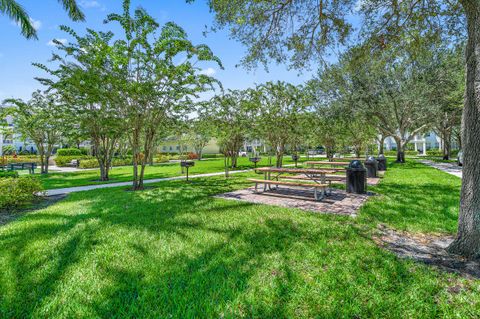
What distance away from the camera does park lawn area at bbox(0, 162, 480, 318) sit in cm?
243

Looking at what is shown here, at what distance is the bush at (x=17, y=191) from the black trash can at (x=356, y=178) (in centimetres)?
1055

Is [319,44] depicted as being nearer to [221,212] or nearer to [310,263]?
[221,212]

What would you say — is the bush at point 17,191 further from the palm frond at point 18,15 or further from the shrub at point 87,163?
the shrub at point 87,163

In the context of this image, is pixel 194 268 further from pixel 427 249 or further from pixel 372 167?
pixel 372 167

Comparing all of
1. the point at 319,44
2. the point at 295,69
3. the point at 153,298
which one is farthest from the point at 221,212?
the point at 319,44

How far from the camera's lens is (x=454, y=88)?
18.2 m

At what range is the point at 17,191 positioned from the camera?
722 centimetres

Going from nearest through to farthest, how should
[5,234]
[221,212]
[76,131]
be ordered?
[5,234], [221,212], [76,131]

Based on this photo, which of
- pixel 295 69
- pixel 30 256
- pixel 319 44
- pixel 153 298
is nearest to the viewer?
pixel 153 298

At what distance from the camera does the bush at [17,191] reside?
6.91m

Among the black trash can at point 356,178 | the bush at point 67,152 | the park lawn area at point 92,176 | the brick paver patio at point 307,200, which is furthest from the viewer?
the bush at point 67,152

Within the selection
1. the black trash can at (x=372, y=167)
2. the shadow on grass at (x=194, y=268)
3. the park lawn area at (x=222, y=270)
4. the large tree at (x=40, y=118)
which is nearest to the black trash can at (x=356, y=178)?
the park lawn area at (x=222, y=270)

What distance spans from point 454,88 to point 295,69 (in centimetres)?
1791

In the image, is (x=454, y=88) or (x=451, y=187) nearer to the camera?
(x=451, y=187)
